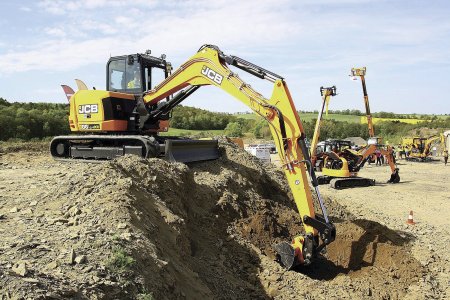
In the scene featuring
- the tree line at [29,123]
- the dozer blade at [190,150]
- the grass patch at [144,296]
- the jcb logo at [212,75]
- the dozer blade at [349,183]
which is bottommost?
the dozer blade at [349,183]

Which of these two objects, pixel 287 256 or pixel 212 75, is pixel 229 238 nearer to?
pixel 287 256

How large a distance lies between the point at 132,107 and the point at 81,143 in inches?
76.2

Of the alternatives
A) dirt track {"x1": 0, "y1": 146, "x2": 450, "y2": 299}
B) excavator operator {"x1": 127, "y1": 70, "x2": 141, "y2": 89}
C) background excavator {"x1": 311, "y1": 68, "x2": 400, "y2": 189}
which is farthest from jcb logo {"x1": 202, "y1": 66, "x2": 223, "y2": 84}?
background excavator {"x1": 311, "y1": 68, "x2": 400, "y2": 189}

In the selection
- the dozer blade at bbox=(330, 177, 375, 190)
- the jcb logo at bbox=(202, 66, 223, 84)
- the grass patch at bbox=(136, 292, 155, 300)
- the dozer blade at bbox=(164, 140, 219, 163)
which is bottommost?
the dozer blade at bbox=(330, 177, 375, 190)

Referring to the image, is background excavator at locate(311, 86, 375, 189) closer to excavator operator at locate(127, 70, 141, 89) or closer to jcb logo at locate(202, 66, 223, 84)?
excavator operator at locate(127, 70, 141, 89)

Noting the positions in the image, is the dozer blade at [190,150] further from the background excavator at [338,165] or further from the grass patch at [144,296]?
the background excavator at [338,165]

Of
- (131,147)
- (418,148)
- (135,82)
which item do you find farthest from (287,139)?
(418,148)

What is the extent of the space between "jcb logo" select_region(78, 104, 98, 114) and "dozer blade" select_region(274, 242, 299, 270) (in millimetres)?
6481

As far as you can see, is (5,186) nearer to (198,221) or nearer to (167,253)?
(198,221)

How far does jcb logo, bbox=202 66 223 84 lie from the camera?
8.74 metres

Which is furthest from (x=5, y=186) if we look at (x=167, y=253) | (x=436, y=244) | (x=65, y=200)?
(x=436, y=244)

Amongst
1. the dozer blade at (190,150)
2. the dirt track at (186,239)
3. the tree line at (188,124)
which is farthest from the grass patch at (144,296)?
the tree line at (188,124)

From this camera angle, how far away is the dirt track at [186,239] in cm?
403

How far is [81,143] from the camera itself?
39.3 feet
